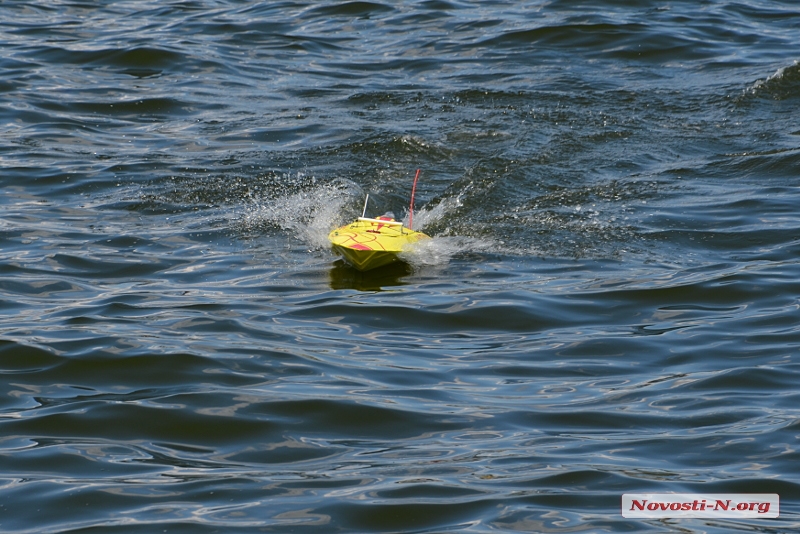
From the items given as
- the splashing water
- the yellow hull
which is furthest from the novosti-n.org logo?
the splashing water

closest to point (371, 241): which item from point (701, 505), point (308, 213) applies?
point (308, 213)

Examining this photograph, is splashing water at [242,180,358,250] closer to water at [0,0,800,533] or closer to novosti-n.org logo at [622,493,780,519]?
water at [0,0,800,533]

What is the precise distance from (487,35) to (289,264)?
9593 mm

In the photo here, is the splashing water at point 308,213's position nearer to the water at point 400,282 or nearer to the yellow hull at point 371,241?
the water at point 400,282

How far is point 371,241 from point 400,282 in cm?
43

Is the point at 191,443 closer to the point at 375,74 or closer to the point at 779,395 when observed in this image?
the point at 779,395

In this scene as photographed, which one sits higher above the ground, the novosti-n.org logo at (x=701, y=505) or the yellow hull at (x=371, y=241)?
the yellow hull at (x=371, y=241)

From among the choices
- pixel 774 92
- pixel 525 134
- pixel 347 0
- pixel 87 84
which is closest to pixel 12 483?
pixel 525 134

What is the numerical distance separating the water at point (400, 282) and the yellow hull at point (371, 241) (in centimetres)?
19

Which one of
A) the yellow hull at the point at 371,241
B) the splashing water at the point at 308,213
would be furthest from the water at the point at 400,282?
the yellow hull at the point at 371,241

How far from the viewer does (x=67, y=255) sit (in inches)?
362

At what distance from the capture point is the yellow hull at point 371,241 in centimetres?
875

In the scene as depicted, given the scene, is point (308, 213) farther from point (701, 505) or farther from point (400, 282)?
point (701, 505)

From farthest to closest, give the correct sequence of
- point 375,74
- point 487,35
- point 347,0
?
point 347,0 < point 487,35 < point 375,74
